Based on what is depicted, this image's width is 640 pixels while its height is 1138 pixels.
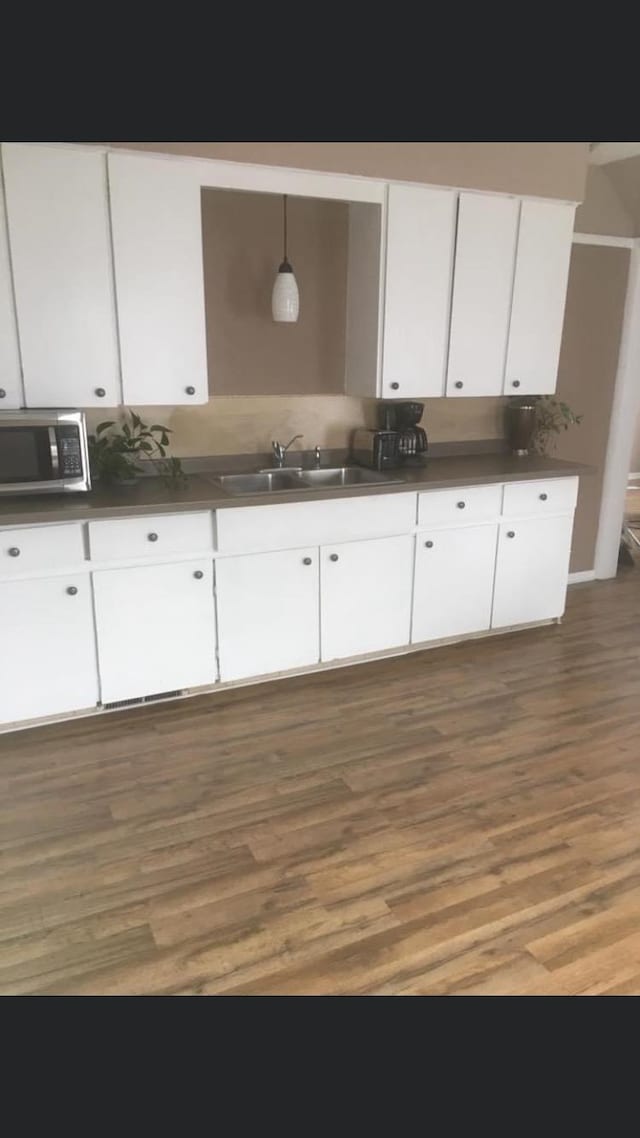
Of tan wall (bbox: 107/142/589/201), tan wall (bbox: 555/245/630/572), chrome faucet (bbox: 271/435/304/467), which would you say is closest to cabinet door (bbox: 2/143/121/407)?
tan wall (bbox: 107/142/589/201)

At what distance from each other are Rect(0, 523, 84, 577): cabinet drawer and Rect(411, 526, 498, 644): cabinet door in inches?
62.5

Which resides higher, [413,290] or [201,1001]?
[413,290]

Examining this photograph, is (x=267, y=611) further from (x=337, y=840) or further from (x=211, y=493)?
(x=337, y=840)

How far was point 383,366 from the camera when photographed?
368 cm

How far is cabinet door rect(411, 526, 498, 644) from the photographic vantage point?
372 centimetres

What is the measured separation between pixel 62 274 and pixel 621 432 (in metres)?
3.46

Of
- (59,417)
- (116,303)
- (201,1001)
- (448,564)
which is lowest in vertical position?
(201,1001)

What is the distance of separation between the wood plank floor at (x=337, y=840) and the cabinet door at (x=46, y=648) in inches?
5.9

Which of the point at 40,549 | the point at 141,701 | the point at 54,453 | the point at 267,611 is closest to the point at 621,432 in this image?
the point at 267,611

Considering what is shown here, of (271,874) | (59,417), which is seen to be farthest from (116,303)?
(271,874)

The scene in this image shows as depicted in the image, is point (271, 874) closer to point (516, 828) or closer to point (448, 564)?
point (516, 828)

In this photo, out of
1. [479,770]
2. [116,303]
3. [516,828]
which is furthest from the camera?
[116,303]

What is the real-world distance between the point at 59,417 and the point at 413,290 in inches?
69.4

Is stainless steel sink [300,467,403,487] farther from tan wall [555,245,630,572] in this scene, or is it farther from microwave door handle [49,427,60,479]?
tan wall [555,245,630,572]
